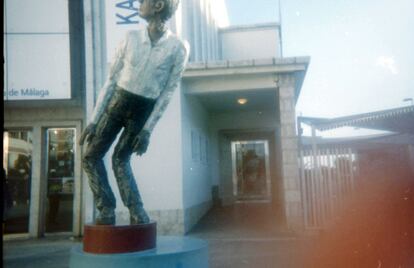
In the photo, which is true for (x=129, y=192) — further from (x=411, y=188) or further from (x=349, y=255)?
(x=411, y=188)

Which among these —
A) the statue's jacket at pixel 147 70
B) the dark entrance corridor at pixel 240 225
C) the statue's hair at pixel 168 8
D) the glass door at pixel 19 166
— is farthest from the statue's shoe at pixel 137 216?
the glass door at pixel 19 166

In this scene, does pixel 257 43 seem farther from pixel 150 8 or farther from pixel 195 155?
pixel 150 8

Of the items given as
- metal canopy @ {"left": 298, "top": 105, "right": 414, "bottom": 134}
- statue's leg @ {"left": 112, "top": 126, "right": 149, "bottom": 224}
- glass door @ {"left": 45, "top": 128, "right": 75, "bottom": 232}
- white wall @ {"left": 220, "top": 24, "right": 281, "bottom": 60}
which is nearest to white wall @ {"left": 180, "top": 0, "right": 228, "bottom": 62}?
white wall @ {"left": 220, "top": 24, "right": 281, "bottom": 60}

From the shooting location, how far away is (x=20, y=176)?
924cm

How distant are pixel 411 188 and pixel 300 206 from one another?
16.6ft

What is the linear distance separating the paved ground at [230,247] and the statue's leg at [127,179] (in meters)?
2.64

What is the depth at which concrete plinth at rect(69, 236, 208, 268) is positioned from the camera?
Result: 2900 millimetres

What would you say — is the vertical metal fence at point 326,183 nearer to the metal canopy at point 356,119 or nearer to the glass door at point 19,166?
the metal canopy at point 356,119

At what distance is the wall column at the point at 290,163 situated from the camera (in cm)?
794

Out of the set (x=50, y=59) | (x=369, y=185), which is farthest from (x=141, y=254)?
(x=369, y=185)

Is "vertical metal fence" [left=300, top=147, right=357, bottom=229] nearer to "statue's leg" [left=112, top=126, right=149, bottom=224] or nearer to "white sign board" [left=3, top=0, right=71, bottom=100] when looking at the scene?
"statue's leg" [left=112, top=126, right=149, bottom=224]

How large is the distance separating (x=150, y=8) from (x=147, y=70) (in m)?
0.55

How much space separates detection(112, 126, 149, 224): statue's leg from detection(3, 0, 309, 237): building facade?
465 centimetres

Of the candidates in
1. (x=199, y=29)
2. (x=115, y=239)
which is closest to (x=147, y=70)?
(x=115, y=239)
